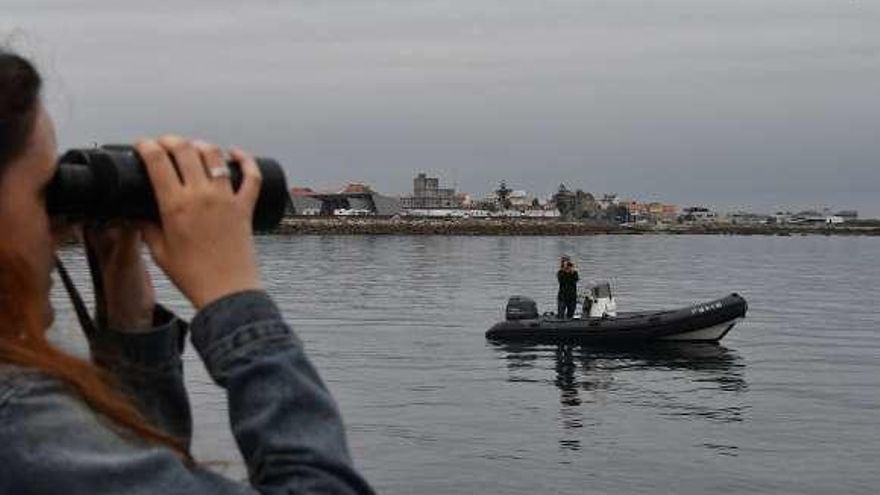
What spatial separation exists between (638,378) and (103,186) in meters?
23.3

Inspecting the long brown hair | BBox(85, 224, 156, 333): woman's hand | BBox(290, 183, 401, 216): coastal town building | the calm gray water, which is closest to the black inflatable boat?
the calm gray water

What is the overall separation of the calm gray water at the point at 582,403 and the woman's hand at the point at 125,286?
0.14 ft

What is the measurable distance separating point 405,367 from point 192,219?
2493 centimetres

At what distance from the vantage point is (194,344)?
1404 mm

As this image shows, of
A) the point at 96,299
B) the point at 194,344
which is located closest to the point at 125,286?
the point at 96,299

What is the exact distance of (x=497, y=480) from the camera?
1452cm

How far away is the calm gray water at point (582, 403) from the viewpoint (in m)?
14.7

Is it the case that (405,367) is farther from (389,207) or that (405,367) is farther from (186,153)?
(389,207)

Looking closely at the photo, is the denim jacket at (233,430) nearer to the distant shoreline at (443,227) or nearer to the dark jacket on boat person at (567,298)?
the dark jacket on boat person at (567,298)

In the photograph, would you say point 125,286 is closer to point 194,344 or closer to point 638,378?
point 194,344

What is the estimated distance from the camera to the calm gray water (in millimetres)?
14672

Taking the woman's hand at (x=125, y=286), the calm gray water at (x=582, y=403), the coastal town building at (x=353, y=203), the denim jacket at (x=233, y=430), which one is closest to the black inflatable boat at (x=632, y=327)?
the calm gray water at (x=582, y=403)

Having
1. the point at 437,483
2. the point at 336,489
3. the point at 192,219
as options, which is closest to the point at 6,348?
the point at 192,219

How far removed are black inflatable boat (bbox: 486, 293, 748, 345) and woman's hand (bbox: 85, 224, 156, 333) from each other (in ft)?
88.1
